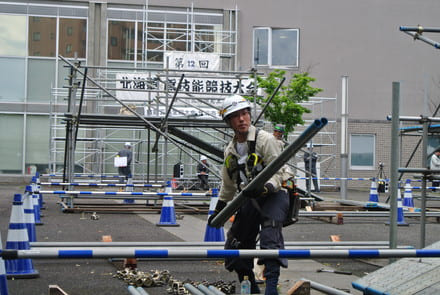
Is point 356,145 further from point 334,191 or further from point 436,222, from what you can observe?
point 436,222

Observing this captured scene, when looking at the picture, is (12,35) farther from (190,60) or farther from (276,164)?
(276,164)

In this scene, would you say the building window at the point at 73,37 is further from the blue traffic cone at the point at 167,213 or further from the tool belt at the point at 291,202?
the tool belt at the point at 291,202

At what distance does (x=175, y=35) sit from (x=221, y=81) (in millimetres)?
11474

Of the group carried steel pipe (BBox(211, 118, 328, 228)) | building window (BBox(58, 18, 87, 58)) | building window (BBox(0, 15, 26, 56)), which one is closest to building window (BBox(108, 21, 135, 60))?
building window (BBox(58, 18, 87, 58))

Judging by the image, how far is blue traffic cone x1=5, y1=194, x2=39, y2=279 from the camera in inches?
263

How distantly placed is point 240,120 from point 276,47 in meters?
25.2

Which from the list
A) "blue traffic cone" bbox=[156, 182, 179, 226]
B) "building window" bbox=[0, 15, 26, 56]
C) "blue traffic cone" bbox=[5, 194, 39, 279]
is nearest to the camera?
"blue traffic cone" bbox=[5, 194, 39, 279]

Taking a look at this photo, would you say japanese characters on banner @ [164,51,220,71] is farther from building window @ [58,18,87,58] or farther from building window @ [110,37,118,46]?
building window @ [58,18,87,58]

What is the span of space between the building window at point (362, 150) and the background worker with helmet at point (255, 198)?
85.0ft

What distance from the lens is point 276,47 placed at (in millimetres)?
29938

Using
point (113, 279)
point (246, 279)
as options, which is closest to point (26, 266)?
point (113, 279)

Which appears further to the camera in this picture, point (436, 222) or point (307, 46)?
A: point (307, 46)

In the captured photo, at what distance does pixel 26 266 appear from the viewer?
271 inches

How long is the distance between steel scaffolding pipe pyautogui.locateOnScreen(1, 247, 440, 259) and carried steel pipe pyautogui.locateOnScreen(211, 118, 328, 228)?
1.61 ft
